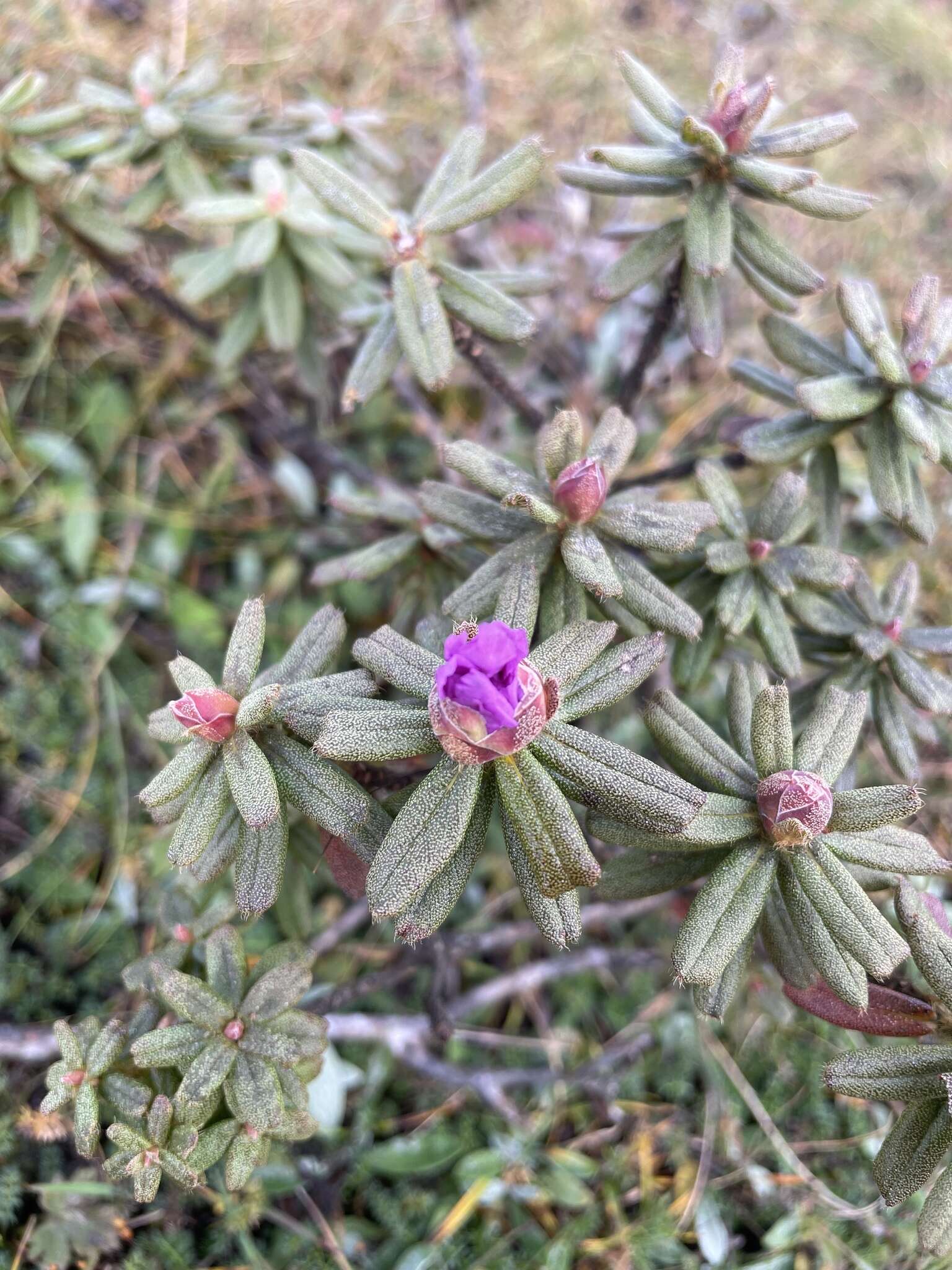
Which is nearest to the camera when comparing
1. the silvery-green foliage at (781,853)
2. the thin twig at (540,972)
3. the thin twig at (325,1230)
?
the silvery-green foliage at (781,853)

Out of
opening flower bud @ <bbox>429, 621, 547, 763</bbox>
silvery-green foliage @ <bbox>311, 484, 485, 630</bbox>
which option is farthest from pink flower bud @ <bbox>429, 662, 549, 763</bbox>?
silvery-green foliage @ <bbox>311, 484, 485, 630</bbox>

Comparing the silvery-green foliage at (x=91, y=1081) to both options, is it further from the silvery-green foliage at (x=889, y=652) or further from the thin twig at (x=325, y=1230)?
the silvery-green foliage at (x=889, y=652)

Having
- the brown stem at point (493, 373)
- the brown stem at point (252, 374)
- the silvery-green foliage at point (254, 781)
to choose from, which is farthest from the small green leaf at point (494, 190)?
Answer: the brown stem at point (252, 374)

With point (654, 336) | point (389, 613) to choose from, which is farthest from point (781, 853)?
point (389, 613)

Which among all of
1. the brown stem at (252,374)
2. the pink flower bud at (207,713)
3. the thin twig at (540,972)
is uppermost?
the pink flower bud at (207,713)

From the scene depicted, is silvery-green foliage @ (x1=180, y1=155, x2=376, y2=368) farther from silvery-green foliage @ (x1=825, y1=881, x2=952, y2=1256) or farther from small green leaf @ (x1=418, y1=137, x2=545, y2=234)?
silvery-green foliage @ (x1=825, y1=881, x2=952, y2=1256)

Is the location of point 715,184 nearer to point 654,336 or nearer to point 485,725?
point 654,336
